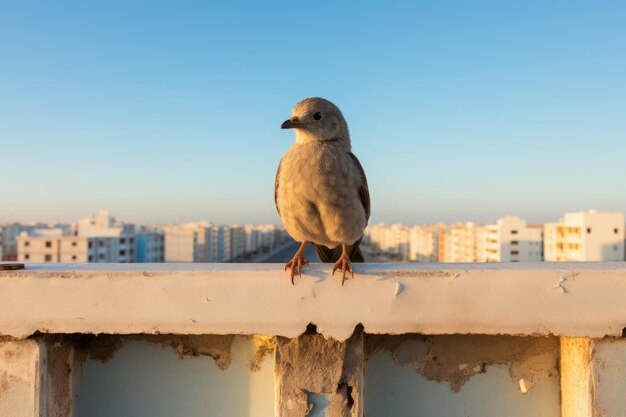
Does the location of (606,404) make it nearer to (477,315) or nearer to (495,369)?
(495,369)

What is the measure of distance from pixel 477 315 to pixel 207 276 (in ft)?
3.64

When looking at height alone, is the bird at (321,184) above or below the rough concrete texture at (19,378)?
above

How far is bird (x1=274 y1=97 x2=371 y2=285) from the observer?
2.85 meters

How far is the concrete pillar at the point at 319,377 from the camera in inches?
71.1

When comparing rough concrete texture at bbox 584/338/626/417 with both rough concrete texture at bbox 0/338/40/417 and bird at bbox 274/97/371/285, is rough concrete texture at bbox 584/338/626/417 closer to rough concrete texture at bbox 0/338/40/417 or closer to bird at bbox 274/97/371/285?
bird at bbox 274/97/371/285

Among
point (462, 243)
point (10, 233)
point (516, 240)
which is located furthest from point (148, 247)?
point (516, 240)

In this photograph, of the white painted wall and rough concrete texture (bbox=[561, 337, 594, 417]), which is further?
the white painted wall

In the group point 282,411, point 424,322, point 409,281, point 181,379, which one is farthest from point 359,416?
point 181,379

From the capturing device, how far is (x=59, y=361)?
6.48 ft

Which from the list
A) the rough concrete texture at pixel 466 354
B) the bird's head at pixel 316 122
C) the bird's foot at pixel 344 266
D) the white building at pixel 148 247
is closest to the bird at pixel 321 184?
the bird's head at pixel 316 122

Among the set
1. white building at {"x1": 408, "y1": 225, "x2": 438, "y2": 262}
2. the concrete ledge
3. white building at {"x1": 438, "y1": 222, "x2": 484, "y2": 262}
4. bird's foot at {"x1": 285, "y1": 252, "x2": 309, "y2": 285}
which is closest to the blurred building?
white building at {"x1": 408, "y1": 225, "x2": 438, "y2": 262}

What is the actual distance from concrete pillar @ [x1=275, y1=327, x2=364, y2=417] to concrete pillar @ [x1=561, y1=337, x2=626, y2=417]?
88 centimetres

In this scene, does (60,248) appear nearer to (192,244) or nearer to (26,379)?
(192,244)

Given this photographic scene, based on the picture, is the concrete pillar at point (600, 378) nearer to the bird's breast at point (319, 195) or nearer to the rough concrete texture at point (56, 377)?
the bird's breast at point (319, 195)
